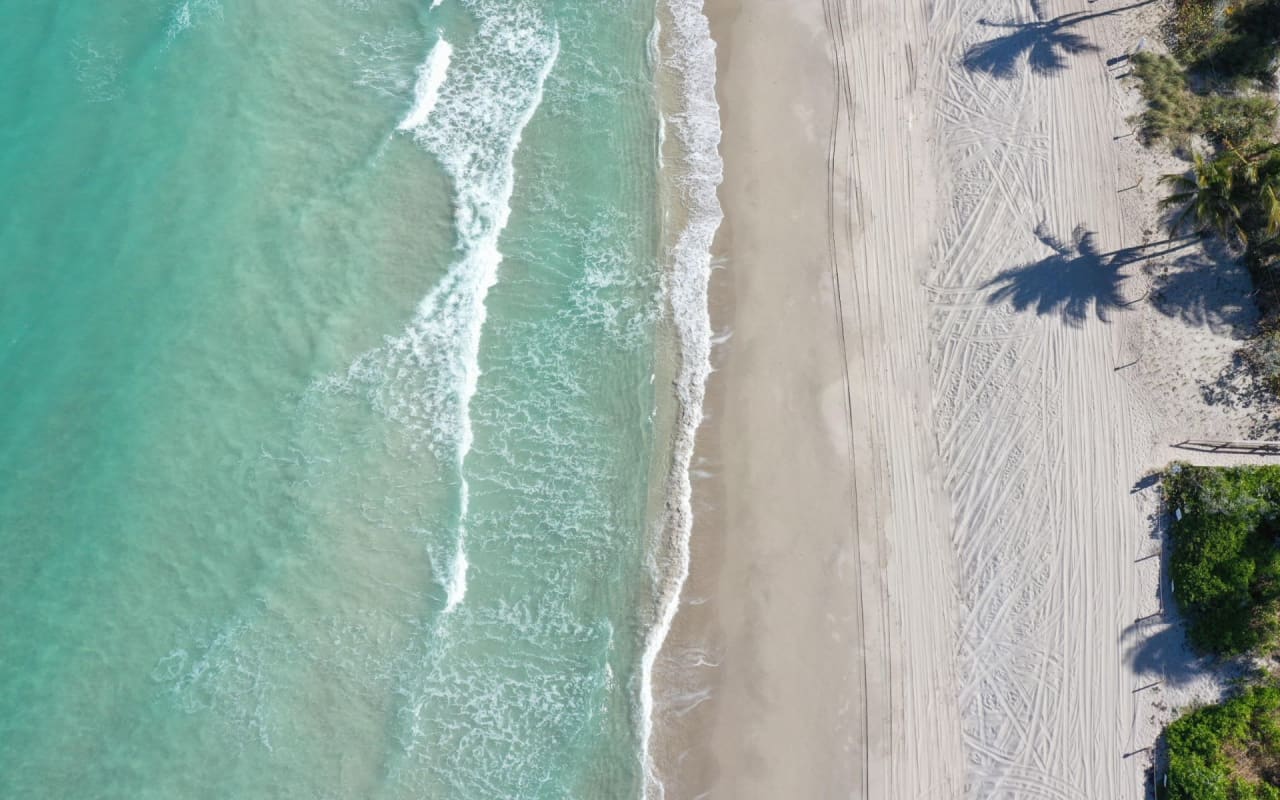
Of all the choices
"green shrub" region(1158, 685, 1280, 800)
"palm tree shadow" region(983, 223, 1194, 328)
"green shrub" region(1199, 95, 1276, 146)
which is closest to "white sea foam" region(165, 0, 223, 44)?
"palm tree shadow" region(983, 223, 1194, 328)

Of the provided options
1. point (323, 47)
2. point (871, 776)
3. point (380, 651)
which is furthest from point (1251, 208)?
point (323, 47)

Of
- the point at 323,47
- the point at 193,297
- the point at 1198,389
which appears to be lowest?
the point at 1198,389

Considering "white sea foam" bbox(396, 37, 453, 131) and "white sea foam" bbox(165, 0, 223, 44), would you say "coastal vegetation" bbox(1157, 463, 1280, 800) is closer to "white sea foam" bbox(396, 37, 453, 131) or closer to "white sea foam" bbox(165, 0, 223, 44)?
"white sea foam" bbox(396, 37, 453, 131)

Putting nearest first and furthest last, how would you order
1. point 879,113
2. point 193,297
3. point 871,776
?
1. point 871,776
2. point 193,297
3. point 879,113

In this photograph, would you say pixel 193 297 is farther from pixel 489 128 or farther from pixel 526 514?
pixel 526 514

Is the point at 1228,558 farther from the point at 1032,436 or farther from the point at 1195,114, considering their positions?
the point at 1195,114
